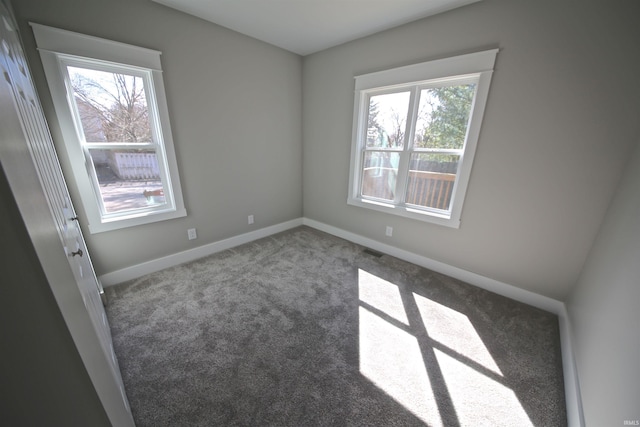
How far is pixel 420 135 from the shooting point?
2.50 meters

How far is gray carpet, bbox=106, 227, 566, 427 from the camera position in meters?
1.23

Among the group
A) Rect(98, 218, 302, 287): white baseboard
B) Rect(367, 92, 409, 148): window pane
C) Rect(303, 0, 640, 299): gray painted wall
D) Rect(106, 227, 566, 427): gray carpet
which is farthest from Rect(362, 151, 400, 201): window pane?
Rect(98, 218, 302, 287): white baseboard

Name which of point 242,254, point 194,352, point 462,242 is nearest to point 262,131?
point 242,254

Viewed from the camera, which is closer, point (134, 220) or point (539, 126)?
point (539, 126)

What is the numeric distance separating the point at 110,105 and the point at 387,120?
2.77 m

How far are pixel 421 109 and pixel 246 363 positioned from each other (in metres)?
2.78

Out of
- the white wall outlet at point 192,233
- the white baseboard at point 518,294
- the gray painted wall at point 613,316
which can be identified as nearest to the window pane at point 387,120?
the white baseboard at point 518,294

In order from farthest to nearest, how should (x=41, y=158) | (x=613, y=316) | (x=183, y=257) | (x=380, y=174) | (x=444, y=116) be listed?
(x=380, y=174)
(x=183, y=257)
(x=444, y=116)
(x=613, y=316)
(x=41, y=158)

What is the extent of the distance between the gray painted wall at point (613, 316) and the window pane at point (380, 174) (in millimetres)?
1710

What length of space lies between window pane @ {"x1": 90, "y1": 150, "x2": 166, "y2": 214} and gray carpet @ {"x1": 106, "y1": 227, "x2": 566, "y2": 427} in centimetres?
78

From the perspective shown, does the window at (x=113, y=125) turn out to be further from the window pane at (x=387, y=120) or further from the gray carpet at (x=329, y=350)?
the window pane at (x=387, y=120)

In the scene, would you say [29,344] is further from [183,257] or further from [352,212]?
[352,212]

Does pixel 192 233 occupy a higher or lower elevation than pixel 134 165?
lower

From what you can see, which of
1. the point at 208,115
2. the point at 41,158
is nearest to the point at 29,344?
the point at 41,158
